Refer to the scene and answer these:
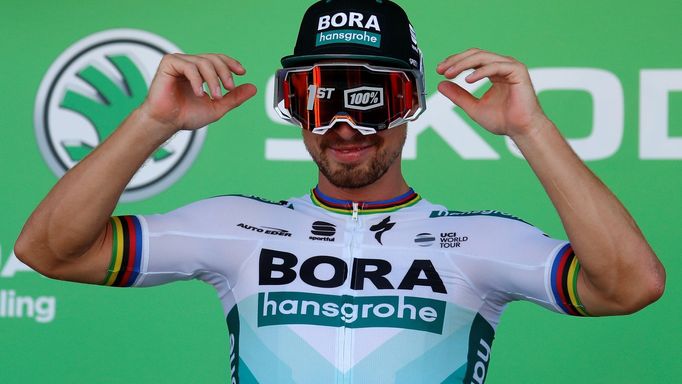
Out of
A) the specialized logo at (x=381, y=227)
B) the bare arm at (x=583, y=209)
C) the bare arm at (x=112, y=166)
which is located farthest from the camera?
the specialized logo at (x=381, y=227)

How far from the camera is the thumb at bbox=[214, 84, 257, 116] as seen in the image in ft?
6.09

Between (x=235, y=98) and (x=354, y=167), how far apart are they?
0.27 metres

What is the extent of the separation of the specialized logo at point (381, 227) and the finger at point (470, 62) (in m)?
0.39

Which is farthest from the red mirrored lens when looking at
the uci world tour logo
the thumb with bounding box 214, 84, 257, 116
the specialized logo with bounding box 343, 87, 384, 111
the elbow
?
the uci world tour logo

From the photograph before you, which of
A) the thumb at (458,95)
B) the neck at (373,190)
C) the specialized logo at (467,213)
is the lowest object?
the specialized logo at (467,213)

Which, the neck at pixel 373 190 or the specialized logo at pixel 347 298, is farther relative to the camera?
the neck at pixel 373 190

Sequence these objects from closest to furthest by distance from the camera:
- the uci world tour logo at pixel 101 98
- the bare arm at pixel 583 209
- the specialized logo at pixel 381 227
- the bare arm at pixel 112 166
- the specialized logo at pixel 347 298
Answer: the bare arm at pixel 583 209 → the bare arm at pixel 112 166 → the specialized logo at pixel 347 298 → the specialized logo at pixel 381 227 → the uci world tour logo at pixel 101 98

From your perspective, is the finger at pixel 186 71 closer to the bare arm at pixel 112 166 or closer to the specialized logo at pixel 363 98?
the bare arm at pixel 112 166

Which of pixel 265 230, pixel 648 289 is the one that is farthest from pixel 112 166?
pixel 648 289

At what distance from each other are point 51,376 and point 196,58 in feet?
4.67

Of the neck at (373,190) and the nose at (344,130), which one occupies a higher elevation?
the nose at (344,130)

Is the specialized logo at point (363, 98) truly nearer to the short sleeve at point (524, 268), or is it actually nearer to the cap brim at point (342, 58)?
the cap brim at point (342, 58)

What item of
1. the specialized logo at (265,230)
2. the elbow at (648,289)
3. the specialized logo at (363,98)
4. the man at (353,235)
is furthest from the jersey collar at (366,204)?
the elbow at (648,289)

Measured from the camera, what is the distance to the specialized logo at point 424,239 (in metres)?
1.99
